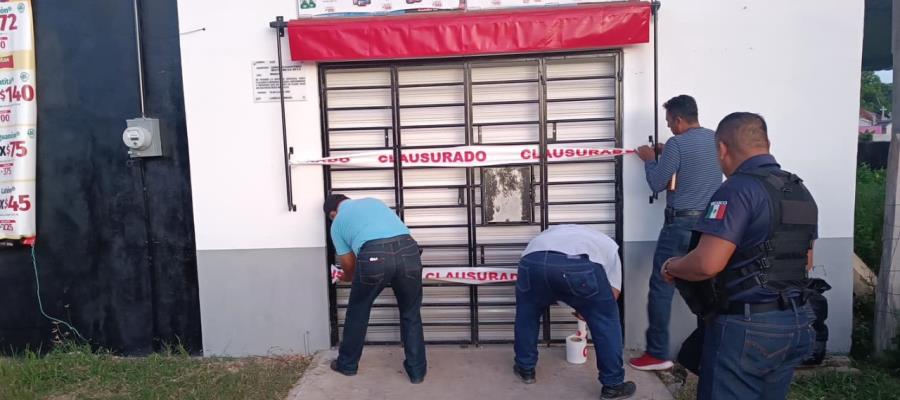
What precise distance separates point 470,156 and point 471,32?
98 centimetres

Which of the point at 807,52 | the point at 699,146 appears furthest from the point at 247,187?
the point at 807,52

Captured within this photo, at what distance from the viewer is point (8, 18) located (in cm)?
518

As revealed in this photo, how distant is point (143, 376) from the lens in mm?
4902

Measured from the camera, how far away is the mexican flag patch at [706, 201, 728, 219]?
2.79 m

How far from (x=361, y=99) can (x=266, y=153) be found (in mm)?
917

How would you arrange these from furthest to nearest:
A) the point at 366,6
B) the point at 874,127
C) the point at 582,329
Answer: the point at 874,127 < the point at 366,6 < the point at 582,329

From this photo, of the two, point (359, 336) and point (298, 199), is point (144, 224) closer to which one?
point (298, 199)

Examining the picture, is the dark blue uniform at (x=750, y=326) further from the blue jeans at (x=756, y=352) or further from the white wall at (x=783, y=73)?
the white wall at (x=783, y=73)

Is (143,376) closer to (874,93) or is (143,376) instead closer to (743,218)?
(743,218)

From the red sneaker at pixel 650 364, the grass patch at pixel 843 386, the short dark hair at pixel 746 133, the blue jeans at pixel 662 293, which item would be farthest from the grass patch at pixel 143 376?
the short dark hair at pixel 746 133

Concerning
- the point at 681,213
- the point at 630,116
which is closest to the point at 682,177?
the point at 681,213

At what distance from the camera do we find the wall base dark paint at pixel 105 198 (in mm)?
5195

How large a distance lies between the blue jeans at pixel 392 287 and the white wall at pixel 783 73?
2.25m

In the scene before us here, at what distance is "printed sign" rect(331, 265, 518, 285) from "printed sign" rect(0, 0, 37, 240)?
9.17ft
